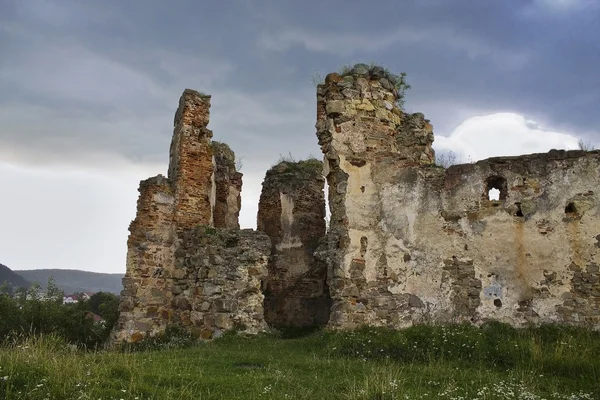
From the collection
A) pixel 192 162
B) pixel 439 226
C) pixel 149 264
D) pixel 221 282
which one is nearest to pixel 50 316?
pixel 149 264

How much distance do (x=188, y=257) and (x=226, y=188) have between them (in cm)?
353

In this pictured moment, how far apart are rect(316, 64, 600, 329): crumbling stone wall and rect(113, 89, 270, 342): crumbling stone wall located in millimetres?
1883

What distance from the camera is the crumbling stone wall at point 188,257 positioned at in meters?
11.6

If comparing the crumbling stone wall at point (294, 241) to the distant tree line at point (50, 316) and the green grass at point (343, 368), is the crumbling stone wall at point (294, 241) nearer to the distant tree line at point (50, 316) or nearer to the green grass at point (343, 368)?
the green grass at point (343, 368)

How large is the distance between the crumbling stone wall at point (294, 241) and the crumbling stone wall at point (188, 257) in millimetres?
2635

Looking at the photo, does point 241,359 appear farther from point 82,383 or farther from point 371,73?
point 371,73

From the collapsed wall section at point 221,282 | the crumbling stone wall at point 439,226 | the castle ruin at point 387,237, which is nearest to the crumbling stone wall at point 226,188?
the castle ruin at point 387,237

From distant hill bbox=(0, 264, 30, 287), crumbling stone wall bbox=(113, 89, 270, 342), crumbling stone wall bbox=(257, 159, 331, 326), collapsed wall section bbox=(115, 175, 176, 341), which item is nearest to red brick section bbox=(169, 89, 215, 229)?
crumbling stone wall bbox=(113, 89, 270, 342)

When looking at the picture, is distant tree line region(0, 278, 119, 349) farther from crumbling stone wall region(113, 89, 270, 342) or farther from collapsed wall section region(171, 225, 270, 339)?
collapsed wall section region(171, 225, 270, 339)

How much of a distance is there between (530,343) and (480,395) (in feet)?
9.71

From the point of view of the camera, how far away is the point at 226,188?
1543 centimetres

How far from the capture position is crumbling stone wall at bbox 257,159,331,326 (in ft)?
47.8

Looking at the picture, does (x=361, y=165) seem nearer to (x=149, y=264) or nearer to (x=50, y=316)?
(x=149, y=264)

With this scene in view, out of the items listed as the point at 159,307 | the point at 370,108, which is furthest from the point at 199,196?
the point at 370,108
